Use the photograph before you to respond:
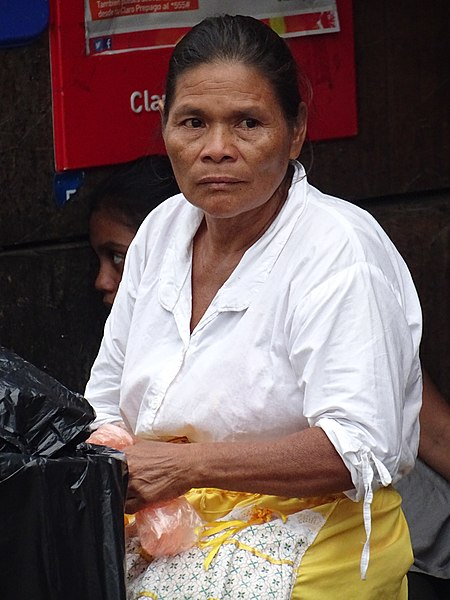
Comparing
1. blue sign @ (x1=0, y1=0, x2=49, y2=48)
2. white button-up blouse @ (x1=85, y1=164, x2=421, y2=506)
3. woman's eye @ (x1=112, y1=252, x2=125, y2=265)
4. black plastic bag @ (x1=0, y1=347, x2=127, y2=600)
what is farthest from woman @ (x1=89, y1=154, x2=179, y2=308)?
black plastic bag @ (x1=0, y1=347, x2=127, y2=600)

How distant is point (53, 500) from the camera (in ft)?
6.76

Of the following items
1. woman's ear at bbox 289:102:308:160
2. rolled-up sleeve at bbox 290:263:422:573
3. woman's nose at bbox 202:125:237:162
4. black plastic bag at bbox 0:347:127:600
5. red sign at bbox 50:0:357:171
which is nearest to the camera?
black plastic bag at bbox 0:347:127:600

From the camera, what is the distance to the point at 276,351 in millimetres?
2436

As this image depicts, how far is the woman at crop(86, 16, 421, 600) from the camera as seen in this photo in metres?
2.33

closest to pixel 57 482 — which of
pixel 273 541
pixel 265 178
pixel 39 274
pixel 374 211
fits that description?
pixel 273 541

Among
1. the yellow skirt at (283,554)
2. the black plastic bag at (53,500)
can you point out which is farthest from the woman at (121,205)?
the black plastic bag at (53,500)

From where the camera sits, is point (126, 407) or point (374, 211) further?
point (374, 211)

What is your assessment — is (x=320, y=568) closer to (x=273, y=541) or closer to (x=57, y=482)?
(x=273, y=541)

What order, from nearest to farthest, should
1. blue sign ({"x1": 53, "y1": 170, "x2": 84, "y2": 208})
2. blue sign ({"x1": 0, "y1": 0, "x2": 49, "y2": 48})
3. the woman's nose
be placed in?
1. the woman's nose
2. blue sign ({"x1": 0, "y1": 0, "x2": 49, "y2": 48})
3. blue sign ({"x1": 53, "y1": 170, "x2": 84, "y2": 208})

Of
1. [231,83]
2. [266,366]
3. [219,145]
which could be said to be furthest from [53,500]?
[231,83]

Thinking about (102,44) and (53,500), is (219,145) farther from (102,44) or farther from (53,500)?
(102,44)

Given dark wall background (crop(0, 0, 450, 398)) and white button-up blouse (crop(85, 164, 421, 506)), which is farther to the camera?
dark wall background (crop(0, 0, 450, 398))

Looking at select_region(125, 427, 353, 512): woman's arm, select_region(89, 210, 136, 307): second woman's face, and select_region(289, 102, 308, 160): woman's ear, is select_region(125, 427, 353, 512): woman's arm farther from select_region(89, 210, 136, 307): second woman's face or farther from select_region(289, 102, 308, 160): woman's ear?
select_region(89, 210, 136, 307): second woman's face

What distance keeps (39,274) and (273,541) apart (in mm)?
1532
